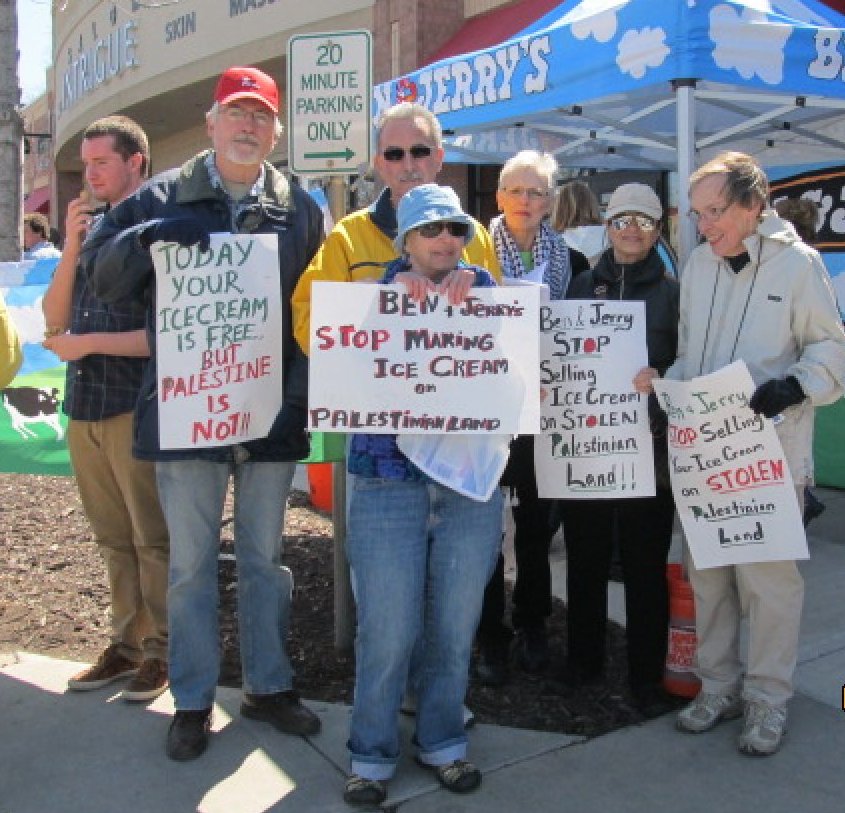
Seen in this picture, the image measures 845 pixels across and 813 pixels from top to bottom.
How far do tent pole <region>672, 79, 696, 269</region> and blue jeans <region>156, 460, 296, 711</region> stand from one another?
6.02ft

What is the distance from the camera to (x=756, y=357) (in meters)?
3.29

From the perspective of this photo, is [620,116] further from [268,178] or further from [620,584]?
[268,178]

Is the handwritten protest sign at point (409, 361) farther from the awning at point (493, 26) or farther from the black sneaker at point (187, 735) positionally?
the awning at point (493, 26)

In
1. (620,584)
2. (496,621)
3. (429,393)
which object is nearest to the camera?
(429,393)

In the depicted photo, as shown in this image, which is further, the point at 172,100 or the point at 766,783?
the point at 172,100

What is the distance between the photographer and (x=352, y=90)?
3977mm

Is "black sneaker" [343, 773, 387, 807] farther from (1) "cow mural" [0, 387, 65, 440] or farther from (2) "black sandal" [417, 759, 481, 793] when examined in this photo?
(1) "cow mural" [0, 387, 65, 440]

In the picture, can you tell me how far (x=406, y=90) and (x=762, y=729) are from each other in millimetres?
4187

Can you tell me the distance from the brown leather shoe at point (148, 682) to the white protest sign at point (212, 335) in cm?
109

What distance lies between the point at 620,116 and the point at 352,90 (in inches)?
133

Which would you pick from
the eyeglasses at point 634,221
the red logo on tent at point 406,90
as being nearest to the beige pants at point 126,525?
the eyeglasses at point 634,221

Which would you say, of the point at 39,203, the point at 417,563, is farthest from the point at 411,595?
the point at 39,203

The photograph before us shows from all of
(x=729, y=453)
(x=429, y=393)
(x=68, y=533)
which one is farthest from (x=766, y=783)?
(x=68, y=533)

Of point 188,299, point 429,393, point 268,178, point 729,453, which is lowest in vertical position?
point 729,453
